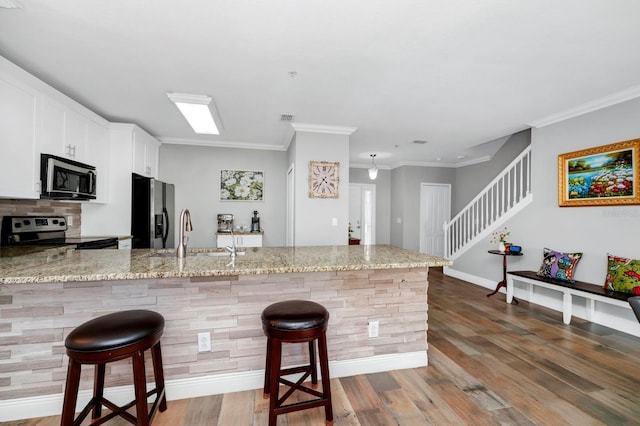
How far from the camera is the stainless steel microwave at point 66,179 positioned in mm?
2674

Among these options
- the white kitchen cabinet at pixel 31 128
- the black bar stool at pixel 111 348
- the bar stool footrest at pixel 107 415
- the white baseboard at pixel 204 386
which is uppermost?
the white kitchen cabinet at pixel 31 128

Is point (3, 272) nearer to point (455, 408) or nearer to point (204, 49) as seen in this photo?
point (204, 49)

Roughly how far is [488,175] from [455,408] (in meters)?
5.43

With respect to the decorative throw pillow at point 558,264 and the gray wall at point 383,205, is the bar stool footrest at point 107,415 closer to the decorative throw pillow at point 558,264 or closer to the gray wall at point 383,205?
the decorative throw pillow at point 558,264

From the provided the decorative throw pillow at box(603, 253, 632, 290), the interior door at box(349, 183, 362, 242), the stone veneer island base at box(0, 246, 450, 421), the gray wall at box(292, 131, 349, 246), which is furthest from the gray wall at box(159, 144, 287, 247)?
the decorative throw pillow at box(603, 253, 632, 290)

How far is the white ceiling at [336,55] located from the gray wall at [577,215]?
0.83 feet

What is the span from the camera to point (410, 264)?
2.01 meters

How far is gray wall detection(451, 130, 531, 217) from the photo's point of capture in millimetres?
5141

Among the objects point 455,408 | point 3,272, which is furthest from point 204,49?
point 455,408

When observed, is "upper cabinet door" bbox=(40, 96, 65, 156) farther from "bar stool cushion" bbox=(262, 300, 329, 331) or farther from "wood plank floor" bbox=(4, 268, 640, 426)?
"bar stool cushion" bbox=(262, 300, 329, 331)

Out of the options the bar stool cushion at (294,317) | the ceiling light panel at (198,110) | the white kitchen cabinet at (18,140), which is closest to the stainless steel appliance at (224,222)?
the ceiling light panel at (198,110)

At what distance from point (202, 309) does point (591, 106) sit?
4524mm

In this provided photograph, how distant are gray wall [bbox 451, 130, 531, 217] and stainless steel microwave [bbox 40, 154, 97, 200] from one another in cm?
628

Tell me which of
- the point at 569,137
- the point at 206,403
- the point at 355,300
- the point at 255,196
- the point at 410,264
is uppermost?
the point at 569,137
